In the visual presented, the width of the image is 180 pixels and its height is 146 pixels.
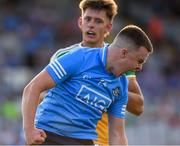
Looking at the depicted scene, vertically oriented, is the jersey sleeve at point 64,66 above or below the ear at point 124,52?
below

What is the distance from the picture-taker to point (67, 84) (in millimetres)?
6660

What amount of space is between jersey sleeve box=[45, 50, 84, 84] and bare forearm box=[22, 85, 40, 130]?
20 centimetres

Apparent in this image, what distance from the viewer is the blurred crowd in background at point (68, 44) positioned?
14.4 meters

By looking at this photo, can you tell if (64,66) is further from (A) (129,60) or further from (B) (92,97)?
(A) (129,60)

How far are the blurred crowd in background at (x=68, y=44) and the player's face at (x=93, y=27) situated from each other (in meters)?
4.88

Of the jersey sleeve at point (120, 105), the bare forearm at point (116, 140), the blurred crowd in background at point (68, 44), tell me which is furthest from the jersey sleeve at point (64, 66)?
the blurred crowd in background at point (68, 44)

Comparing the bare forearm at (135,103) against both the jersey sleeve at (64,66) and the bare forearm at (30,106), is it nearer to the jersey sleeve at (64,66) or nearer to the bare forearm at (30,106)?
the jersey sleeve at (64,66)

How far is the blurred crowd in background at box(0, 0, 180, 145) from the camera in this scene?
14406 millimetres

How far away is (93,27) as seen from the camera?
7.79 m

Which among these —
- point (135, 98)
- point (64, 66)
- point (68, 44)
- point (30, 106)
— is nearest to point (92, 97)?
point (64, 66)

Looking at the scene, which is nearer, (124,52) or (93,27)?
(124,52)

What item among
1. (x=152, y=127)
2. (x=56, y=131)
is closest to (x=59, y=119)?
(x=56, y=131)

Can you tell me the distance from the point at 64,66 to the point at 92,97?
0.38 m

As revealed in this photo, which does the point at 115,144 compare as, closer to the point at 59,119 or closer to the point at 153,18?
the point at 59,119
